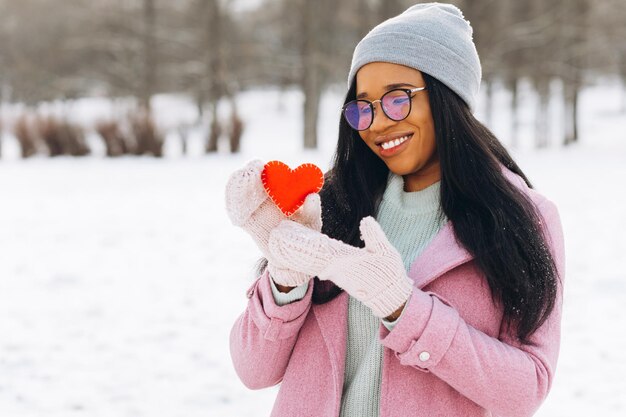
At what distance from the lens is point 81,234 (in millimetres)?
6285

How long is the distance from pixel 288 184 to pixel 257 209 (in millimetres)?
90

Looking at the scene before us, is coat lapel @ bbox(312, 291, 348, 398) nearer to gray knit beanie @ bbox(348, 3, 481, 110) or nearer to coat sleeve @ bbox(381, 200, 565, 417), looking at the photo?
coat sleeve @ bbox(381, 200, 565, 417)

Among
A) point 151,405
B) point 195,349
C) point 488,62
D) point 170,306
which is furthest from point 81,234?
point 488,62

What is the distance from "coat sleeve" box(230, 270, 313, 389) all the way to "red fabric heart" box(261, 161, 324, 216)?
17 centimetres

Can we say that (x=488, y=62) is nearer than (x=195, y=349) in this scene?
No

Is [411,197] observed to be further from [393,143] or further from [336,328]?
[336,328]

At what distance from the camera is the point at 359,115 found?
148cm

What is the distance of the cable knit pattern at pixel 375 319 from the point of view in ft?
4.45

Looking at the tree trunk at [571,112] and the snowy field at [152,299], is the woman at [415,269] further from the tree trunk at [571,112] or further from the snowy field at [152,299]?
the tree trunk at [571,112]

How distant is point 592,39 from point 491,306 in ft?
69.0

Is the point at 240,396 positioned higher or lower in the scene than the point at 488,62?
lower

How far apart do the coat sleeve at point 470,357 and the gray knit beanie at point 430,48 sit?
533mm

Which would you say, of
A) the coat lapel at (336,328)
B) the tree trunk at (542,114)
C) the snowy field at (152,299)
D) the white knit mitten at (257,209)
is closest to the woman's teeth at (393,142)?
the white knit mitten at (257,209)

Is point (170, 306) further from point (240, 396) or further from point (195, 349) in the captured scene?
point (240, 396)
